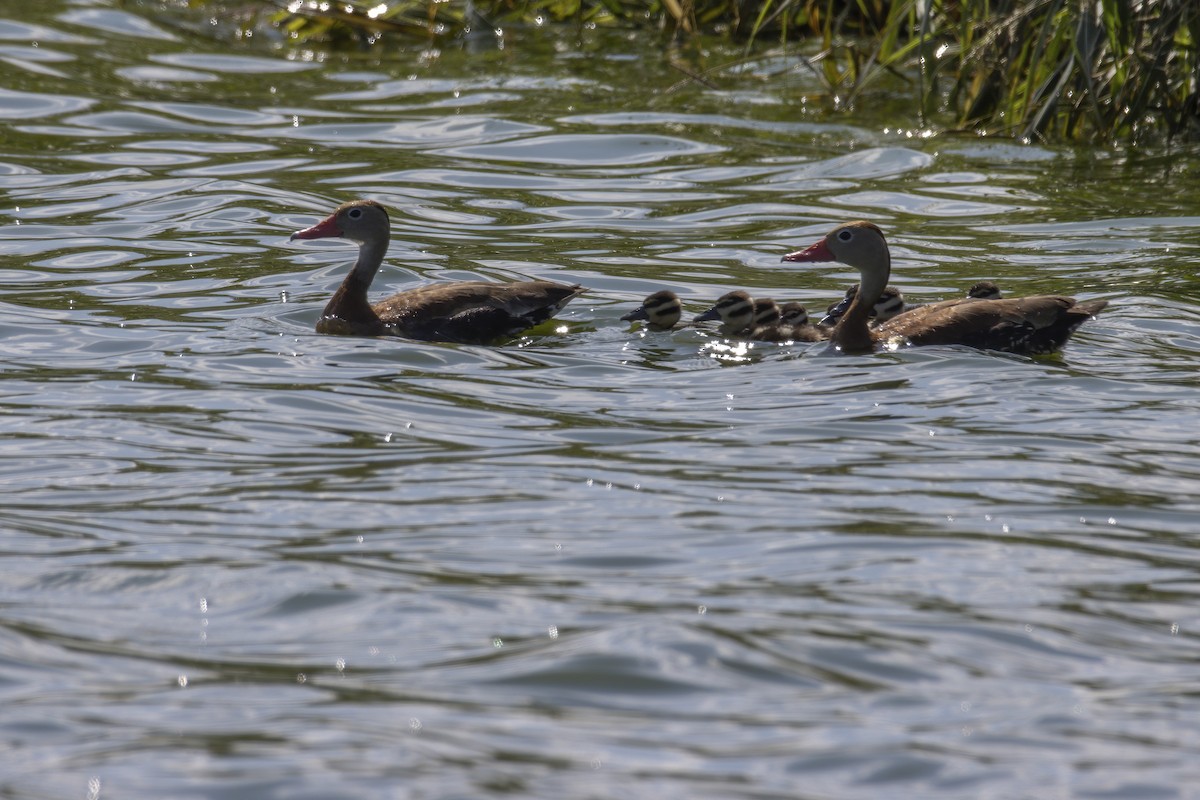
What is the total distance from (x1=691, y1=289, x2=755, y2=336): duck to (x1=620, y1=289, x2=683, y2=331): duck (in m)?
0.17

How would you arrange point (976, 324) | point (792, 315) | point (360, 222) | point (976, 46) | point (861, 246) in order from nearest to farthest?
point (976, 324)
point (792, 315)
point (861, 246)
point (360, 222)
point (976, 46)

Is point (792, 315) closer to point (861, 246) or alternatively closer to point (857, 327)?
point (857, 327)

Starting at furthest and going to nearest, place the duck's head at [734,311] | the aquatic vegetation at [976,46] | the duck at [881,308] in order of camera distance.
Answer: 1. the aquatic vegetation at [976,46]
2. the duck at [881,308]
3. the duck's head at [734,311]

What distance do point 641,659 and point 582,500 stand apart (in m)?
1.83

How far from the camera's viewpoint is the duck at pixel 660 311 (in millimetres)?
10914

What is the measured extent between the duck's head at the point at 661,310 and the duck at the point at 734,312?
0.17 metres

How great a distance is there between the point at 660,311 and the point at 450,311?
4.39 ft

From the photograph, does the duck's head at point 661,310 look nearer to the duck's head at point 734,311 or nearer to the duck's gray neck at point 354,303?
the duck's head at point 734,311

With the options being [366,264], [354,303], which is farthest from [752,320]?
[366,264]

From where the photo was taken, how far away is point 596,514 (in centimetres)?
746

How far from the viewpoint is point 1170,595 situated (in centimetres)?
652

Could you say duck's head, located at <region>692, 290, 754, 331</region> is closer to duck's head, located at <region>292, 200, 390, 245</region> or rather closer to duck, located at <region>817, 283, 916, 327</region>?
duck, located at <region>817, 283, 916, 327</region>

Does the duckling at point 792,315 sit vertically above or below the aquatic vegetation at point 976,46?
below

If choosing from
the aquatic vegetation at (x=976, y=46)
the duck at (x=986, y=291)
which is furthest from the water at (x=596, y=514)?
the aquatic vegetation at (x=976, y=46)
